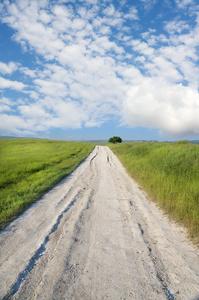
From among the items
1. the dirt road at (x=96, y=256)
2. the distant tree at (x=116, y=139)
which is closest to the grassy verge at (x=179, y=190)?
the dirt road at (x=96, y=256)

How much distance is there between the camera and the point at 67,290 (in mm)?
2717

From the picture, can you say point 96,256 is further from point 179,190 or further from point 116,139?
point 116,139

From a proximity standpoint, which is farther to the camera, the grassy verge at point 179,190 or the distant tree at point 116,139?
the distant tree at point 116,139

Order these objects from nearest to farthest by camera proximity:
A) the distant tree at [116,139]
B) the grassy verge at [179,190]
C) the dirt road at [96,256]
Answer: the dirt road at [96,256] → the grassy verge at [179,190] → the distant tree at [116,139]

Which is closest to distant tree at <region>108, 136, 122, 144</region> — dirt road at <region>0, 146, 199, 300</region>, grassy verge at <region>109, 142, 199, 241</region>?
grassy verge at <region>109, 142, 199, 241</region>

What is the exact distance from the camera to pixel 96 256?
11.6ft

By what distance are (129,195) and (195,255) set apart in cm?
405

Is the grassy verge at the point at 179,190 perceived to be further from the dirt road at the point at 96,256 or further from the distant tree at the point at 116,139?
the distant tree at the point at 116,139

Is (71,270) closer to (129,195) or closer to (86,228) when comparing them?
(86,228)

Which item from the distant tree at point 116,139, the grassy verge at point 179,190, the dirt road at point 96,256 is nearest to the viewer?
the dirt road at point 96,256

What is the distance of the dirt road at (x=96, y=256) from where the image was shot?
275cm

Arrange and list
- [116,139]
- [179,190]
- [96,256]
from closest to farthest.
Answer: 1. [96,256]
2. [179,190]
3. [116,139]

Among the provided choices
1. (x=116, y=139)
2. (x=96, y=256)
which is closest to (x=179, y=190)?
(x=96, y=256)

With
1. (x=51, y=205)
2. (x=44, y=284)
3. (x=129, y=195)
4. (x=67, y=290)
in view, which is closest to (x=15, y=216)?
(x=51, y=205)
